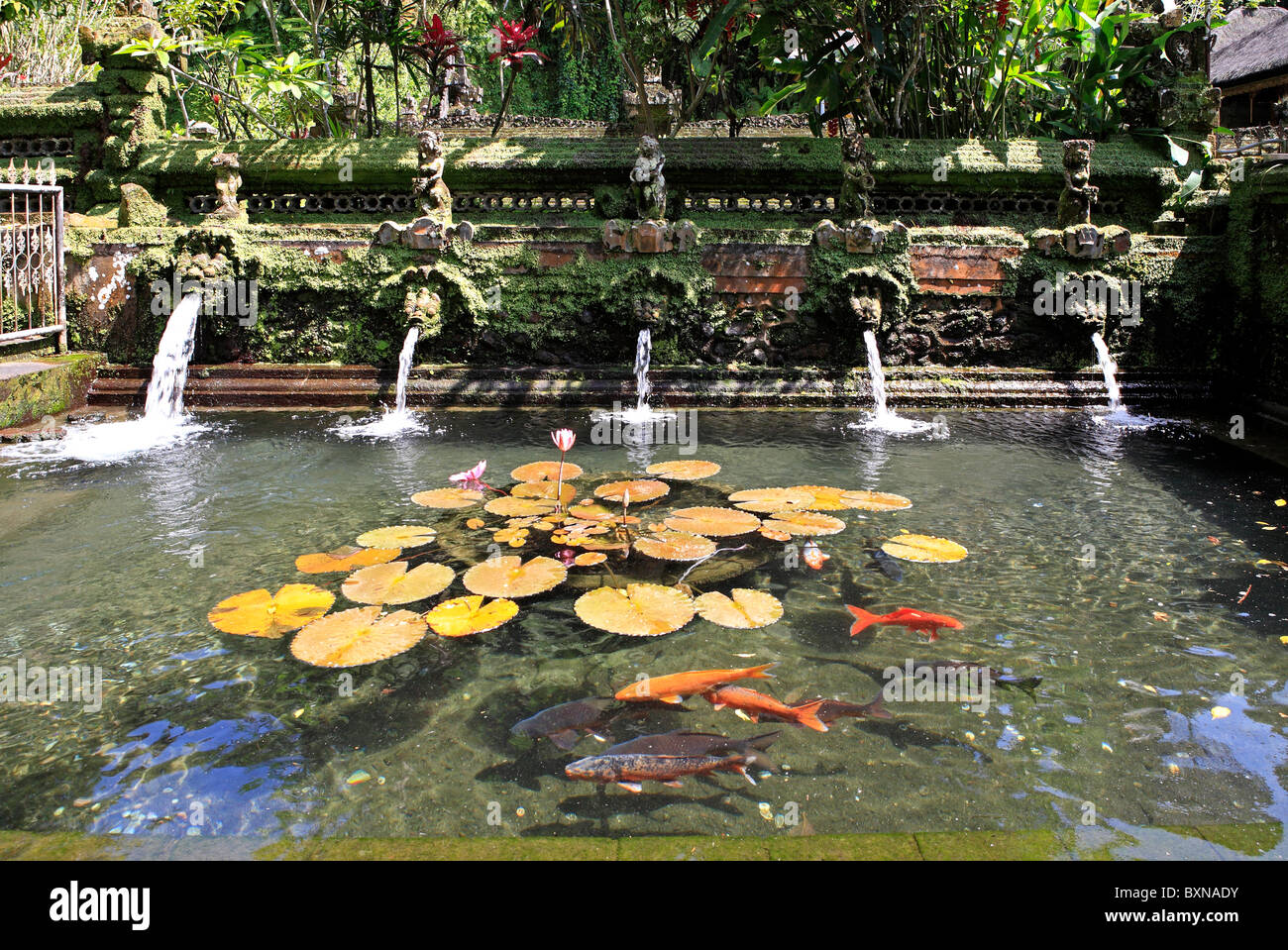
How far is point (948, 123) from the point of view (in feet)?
33.5

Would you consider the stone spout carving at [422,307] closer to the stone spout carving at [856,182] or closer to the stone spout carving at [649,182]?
the stone spout carving at [649,182]

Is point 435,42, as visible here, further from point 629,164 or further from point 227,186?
point 629,164

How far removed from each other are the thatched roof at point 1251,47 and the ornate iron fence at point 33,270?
61.0ft

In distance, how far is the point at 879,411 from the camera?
23.5ft


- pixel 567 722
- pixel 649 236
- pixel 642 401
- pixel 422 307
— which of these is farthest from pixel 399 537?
pixel 649 236

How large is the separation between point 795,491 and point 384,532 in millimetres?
2170

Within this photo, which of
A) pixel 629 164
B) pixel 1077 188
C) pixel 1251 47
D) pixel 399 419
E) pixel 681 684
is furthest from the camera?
pixel 1251 47

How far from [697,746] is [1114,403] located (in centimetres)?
651

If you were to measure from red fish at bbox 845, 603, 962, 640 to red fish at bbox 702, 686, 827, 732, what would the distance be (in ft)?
1.94

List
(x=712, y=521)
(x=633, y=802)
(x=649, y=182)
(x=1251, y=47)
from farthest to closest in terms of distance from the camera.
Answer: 1. (x=1251, y=47)
2. (x=649, y=182)
3. (x=712, y=521)
4. (x=633, y=802)

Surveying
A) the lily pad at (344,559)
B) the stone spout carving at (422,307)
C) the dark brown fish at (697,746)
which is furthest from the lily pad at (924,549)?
the stone spout carving at (422,307)

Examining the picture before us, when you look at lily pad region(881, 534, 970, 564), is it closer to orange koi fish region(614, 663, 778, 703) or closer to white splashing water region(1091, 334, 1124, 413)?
orange koi fish region(614, 663, 778, 703)

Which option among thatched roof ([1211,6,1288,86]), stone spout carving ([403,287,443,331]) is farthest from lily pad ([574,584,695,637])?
thatched roof ([1211,6,1288,86])

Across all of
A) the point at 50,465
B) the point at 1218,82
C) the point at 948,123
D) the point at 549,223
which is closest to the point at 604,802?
the point at 50,465
